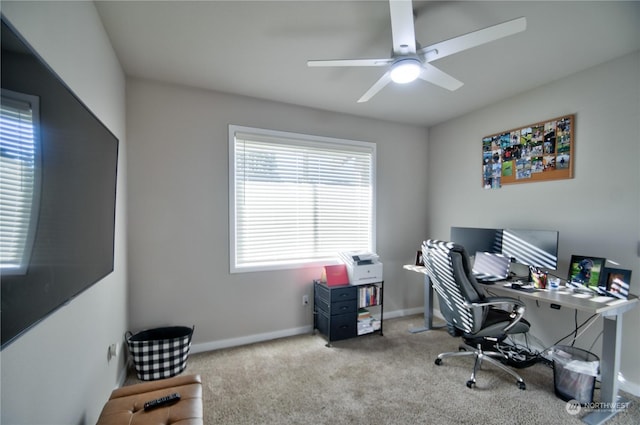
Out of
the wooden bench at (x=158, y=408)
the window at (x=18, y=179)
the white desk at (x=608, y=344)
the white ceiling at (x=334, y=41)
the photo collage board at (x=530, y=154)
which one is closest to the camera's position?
the window at (x=18, y=179)

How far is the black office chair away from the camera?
2.17 m

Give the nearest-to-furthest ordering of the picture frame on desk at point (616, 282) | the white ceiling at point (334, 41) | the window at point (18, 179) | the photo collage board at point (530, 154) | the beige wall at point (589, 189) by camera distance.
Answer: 1. the window at point (18, 179)
2. the white ceiling at point (334, 41)
3. the picture frame on desk at point (616, 282)
4. the beige wall at point (589, 189)
5. the photo collage board at point (530, 154)

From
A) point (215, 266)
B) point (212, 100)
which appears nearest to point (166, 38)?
point (212, 100)

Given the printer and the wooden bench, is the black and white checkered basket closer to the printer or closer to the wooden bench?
the wooden bench

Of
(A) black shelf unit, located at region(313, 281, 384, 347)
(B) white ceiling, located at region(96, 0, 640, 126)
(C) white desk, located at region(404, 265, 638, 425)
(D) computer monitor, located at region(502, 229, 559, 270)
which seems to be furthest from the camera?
(A) black shelf unit, located at region(313, 281, 384, 347)

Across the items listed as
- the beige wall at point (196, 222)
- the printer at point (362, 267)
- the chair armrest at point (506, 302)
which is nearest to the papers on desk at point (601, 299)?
the chair armrest at point (506, 302)

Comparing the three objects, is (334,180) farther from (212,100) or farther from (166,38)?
(166,38)

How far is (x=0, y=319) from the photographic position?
0.65 meters

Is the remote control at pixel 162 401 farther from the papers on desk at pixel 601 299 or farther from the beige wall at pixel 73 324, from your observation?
the papers on desk at pixel 601 299

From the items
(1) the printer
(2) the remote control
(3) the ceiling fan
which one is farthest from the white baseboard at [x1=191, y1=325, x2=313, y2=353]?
(3) the ceiling fan

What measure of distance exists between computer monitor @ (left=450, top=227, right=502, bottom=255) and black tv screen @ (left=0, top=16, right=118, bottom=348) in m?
2.98

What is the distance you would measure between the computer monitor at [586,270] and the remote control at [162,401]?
2997 mm

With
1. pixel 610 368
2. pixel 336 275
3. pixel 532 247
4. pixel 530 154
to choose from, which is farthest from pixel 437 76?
pixel 610 368

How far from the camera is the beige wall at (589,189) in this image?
7.10 feet
